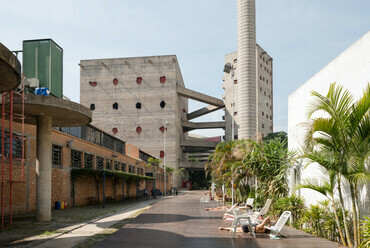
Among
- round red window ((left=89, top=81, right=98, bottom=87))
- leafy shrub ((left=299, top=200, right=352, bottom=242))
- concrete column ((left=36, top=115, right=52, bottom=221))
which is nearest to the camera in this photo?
leafy shrub ((left=299, top=200, right=352, bottom=242))

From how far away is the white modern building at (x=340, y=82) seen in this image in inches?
361

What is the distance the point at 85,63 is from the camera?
76.7 metres

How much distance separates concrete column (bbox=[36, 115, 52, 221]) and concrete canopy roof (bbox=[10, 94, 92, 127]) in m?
0.60

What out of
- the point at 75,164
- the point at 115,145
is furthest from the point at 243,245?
the point at 115,145

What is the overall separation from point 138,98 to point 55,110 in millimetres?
60110

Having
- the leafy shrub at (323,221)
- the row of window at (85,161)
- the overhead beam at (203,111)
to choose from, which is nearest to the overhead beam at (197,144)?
the overhead beam at (203,111)

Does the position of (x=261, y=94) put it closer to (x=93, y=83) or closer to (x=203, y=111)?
(x=203, y=111)

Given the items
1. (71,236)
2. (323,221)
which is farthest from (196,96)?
(71,236)

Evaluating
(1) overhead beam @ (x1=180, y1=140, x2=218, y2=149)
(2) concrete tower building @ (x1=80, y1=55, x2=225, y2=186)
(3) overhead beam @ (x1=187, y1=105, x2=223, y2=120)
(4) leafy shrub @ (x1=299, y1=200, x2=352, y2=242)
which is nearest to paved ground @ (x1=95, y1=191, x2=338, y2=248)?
(4) leafy shrub @ (x1=299, y1=200, x2=352, y2=242)

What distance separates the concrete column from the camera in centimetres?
1495

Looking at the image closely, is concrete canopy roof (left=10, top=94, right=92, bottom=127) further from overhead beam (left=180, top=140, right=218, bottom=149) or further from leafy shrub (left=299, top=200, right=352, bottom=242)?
overhead beam (left=180, top=140, right=218, bottom=149)

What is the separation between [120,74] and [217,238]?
6757cm

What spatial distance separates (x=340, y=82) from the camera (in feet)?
34.7

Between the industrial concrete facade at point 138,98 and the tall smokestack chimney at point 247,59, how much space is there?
19.0 metres
